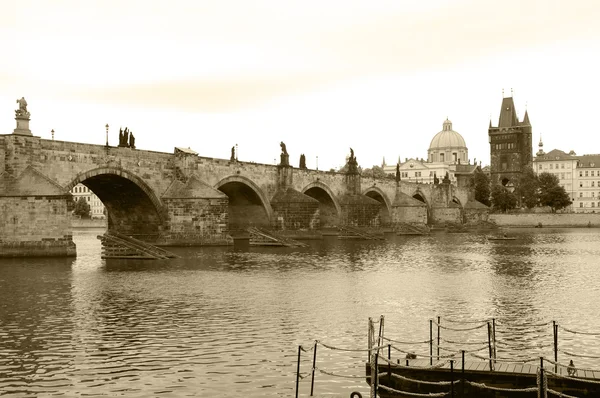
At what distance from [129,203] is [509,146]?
11257 cm

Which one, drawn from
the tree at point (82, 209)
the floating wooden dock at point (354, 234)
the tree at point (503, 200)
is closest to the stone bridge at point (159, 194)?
the floating wooden dock at point (354, 234)

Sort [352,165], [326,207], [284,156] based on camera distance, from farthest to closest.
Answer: [352,165] → [326,207] → [284,156]

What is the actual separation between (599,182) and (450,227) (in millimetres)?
58180

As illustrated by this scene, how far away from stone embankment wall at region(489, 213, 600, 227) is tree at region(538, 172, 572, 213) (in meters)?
5.34

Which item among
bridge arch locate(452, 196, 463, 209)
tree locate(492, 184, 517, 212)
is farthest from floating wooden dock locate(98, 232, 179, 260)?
tree locate(492, 184, 517, 212)

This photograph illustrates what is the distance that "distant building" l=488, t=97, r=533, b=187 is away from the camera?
14712 centimetres

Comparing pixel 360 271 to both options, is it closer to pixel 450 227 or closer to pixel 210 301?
pixel 210 301

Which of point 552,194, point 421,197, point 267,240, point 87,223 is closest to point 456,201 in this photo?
point 421,197

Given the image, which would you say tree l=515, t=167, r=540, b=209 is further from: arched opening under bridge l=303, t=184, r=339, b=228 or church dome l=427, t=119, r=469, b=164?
arched opening under bridge l=303, t=184, r=339, b=228

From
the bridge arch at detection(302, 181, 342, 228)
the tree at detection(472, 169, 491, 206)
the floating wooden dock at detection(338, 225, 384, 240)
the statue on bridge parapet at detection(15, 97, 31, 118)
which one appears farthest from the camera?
the tree at detection(472, 169, 491, 206)

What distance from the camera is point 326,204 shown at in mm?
77062

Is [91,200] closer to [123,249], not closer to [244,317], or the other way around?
[123,249]

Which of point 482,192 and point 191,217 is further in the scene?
point 482,192

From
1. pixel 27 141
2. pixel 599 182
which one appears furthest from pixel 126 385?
pixel 599 182
